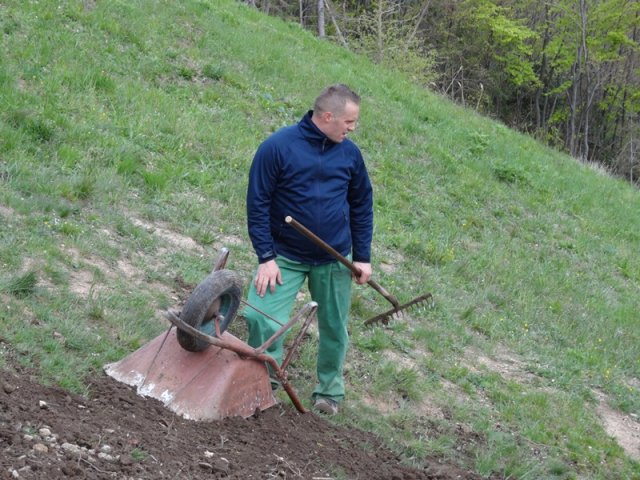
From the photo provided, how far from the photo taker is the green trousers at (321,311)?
517 centimetres

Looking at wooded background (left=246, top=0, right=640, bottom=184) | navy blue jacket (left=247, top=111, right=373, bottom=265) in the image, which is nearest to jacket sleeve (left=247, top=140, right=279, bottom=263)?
navy blue jacket (left=247, top=111, right=373, bottom=265)

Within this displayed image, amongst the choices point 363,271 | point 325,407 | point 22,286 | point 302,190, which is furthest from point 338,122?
point 22,286

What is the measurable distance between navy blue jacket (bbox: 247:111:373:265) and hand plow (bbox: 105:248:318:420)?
1.47ft

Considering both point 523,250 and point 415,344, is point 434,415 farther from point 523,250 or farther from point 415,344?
→ point 523,250

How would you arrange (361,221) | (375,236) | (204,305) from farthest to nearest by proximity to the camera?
(375,236)
(361,221)
(204,305)

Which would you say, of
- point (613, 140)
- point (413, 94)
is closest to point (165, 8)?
point (413, 94)

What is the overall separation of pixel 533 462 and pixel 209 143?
5.55m

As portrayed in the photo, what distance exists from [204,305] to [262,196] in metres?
0.78

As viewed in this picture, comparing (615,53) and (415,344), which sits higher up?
(615,53)

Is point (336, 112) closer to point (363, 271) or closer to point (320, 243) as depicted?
point (320, 243)

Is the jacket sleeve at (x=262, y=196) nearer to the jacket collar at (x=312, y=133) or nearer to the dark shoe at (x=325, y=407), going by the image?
the jacket collar at (x=312, y=133)

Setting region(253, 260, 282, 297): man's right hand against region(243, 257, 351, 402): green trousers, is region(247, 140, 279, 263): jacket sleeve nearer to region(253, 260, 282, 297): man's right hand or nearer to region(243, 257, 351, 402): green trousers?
region(253, 260, 282, 297): man's right hand

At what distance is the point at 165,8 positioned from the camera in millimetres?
14492

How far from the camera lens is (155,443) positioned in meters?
3.99
